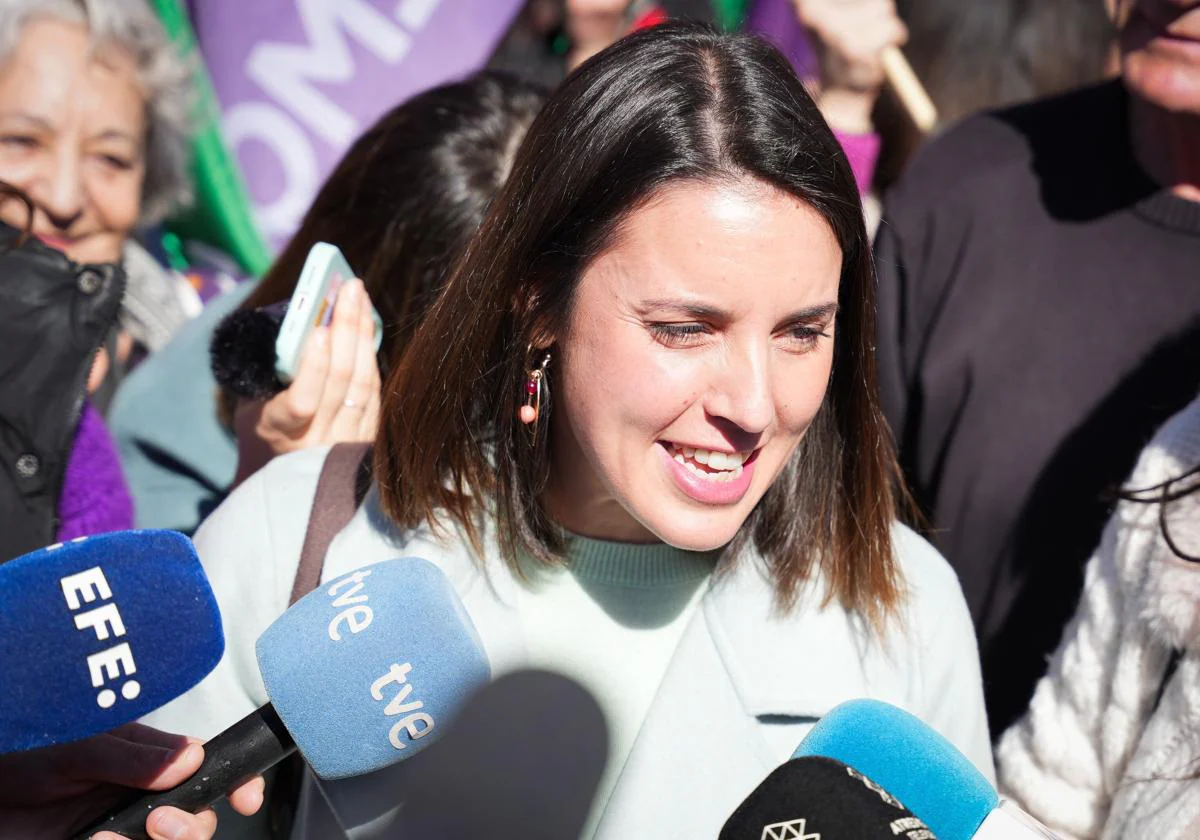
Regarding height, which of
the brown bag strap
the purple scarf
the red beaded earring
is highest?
the red beaded earring

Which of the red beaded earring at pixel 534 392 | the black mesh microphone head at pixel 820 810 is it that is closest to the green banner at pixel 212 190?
the red beaded earring at pixel 534 392

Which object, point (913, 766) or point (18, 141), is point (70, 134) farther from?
point (913, 766)

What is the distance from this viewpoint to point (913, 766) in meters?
1.40

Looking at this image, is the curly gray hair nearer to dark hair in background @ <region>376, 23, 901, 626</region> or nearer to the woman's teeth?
dark hair in background @ <region>376, 23, 901, 626</region>

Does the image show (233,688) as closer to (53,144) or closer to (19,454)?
(19,454)

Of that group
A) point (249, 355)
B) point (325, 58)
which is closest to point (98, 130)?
point (325, 58)

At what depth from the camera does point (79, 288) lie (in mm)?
2104

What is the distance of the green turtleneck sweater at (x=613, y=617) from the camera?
1821 mm

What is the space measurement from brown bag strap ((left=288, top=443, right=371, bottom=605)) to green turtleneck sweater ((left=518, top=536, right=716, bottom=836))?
317mm

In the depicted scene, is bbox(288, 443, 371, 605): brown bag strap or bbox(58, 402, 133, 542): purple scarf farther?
bbox(58, 402, 133, 542): purple scarf

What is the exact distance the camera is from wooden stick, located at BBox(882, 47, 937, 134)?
3.55 metres

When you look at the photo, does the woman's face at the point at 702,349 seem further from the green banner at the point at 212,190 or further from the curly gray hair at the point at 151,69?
the green banner at the point at 212,190

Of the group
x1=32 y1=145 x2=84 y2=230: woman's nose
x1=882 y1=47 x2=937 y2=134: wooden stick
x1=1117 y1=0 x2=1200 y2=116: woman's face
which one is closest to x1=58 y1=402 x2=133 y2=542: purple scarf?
x1=32 y1=145 x2=84 y2=230: woman's nose

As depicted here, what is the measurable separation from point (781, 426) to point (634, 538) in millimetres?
368
